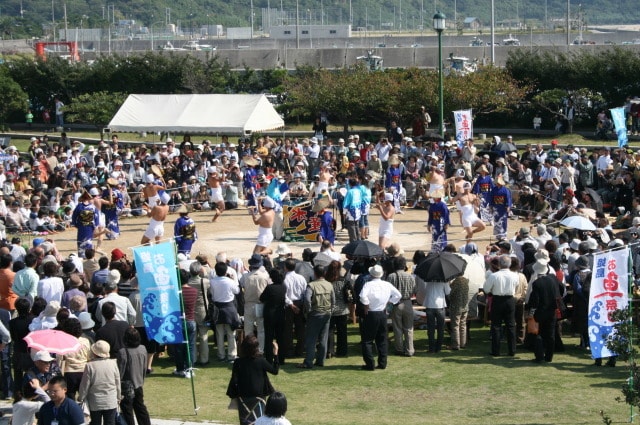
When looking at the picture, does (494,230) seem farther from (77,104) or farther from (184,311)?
(77,104)

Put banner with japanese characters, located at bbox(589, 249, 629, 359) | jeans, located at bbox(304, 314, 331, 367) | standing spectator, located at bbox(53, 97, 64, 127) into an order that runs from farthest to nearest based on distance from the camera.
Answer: standing spectator, located at bbox(53, 97, 64, 127)
jeans, located at bbox(304, 314, 331, 367)
banner with japanese characters, located at bbox(589, 249, 629, 359)

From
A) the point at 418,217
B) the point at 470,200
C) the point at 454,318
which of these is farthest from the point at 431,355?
the point at 418,217

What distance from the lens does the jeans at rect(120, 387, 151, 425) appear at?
1148 cm

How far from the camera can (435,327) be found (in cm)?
1504

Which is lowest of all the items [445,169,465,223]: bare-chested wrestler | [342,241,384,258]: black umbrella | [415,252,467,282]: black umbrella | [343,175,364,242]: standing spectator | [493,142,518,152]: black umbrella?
[415,252,467,282]: black umbrella

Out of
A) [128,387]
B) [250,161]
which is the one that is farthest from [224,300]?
[250,161]

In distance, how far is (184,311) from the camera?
1362cm

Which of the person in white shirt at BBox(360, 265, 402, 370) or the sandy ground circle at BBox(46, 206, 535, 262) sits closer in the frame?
the person in white shirt at BBox(360, 265, 402, 370)

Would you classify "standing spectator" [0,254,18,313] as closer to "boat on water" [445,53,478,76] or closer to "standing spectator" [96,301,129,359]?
"standing spectator" [96,301,129,359]

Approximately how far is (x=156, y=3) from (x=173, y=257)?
18754cm

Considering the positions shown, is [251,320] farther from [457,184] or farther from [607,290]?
[457,184]

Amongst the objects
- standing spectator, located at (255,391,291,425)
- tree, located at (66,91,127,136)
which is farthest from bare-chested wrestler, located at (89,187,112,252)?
tree, located at (66,91,127,136)

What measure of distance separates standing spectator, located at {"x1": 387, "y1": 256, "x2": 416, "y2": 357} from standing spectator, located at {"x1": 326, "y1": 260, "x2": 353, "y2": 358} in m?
0.62

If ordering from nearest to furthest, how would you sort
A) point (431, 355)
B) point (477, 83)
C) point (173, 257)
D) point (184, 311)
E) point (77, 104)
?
1. point (173, 257)
2. point (184, 311)
3. point (431, 355)
4. point (477, 83)
5. point (77, 104)
